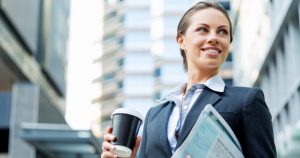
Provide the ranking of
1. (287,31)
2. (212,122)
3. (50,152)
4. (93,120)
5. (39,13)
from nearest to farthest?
1. (212,122)
2. (50,152)
3. (287,31)
4. (39,13)
5. (93,120)

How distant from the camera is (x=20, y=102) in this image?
73.6 ft

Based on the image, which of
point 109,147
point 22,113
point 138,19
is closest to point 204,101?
point 109,147

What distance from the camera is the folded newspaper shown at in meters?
2.01

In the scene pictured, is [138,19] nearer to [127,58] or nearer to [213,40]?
[127,58]

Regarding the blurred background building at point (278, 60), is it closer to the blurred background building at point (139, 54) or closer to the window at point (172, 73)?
the window at point (172, 73)

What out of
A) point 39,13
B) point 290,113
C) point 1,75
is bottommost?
point 290,113

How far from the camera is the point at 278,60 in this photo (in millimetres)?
23875

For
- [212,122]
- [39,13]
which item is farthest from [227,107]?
[39,13]

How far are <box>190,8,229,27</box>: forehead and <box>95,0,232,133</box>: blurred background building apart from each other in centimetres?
5972

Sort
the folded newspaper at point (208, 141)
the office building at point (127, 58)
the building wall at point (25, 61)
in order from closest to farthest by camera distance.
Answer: the folded newspaper at point (208, 141) < the building wall at point (25, 61) < the office building at point (127, 58)

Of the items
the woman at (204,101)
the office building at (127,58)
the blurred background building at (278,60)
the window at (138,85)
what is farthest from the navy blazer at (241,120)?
the window at (138,85)

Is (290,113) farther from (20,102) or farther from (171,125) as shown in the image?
(171,125)

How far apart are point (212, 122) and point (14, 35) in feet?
66.8

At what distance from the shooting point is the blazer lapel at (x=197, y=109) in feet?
6.94
